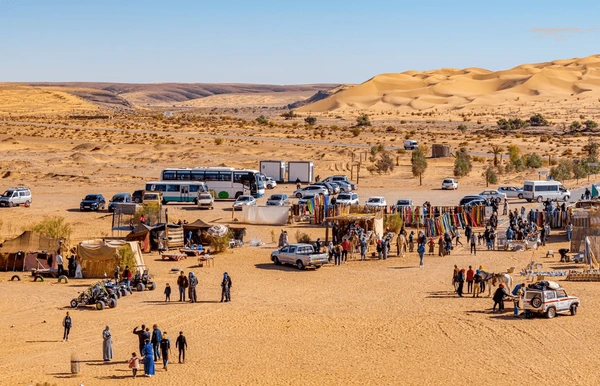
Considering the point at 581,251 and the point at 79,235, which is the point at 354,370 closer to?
the point at 581,251

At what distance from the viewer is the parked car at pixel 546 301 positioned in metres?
25.8

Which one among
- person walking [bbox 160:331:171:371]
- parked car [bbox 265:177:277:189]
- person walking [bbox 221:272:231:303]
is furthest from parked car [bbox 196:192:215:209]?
person walking [bbox 160:331:171:371]

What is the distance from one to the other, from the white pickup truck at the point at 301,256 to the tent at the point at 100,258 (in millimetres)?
5447

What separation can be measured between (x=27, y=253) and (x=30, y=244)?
0.43 metres

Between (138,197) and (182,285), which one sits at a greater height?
(138,197)

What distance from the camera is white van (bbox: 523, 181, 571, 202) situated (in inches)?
2019

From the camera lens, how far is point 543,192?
51.4 m

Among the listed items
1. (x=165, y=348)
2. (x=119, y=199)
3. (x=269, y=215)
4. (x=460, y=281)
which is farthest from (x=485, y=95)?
(x=165, y=348)

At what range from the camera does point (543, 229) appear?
39188 mm

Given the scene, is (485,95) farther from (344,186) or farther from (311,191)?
(311,191)

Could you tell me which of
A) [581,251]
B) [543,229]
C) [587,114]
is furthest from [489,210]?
[587,114]

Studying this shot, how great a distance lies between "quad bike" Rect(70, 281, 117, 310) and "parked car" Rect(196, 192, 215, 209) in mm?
21784

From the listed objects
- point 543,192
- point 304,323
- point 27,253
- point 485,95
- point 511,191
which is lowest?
point 304,323

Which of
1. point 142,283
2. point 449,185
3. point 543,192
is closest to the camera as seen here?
point 142,283
